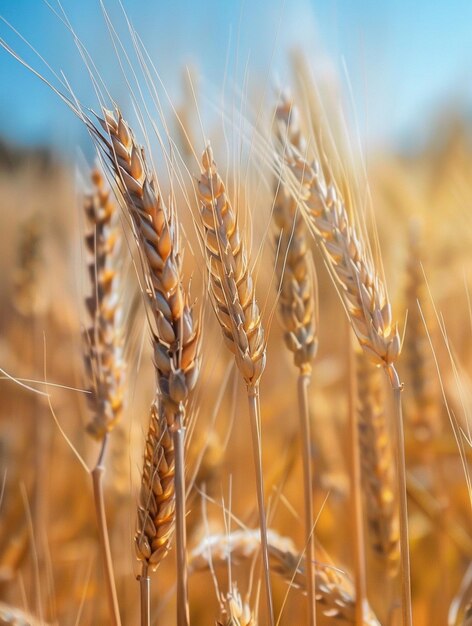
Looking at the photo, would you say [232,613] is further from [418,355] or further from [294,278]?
[418,355]

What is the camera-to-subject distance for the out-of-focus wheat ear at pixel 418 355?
0.99 m

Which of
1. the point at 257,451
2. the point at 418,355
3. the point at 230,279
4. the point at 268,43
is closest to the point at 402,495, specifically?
the point at 257,451

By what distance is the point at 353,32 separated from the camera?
114 cm

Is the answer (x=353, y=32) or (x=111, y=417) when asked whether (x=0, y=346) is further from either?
(x=353, y=32)

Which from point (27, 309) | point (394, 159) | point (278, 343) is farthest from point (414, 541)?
point (394, 159)

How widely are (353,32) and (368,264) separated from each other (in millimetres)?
718

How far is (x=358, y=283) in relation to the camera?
22.7 inches

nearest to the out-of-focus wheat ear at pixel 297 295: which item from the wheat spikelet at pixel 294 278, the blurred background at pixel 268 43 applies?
the wheat spikelet at pixel 294 278

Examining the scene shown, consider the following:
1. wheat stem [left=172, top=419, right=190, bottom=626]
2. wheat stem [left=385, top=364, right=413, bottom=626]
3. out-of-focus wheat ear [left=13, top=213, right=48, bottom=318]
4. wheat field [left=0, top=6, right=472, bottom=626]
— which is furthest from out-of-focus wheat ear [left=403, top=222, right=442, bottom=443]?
out-of-focus wheat ear [left=13, top=213, right=48, bottom=318]

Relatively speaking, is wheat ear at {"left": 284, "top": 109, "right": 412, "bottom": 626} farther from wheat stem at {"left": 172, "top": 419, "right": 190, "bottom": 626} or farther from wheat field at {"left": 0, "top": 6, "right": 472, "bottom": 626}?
wheat stem at {"left": 172, "top": 419, "right": 190, "bottom": 626}

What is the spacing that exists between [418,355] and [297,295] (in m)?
0.39

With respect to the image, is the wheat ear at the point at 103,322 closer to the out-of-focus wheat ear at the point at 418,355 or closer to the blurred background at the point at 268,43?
the blurred background at the point at 268,43

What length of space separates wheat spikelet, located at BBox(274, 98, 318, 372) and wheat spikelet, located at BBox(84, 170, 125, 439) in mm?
195

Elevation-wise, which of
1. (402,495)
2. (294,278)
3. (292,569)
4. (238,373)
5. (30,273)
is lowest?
(292,569)
